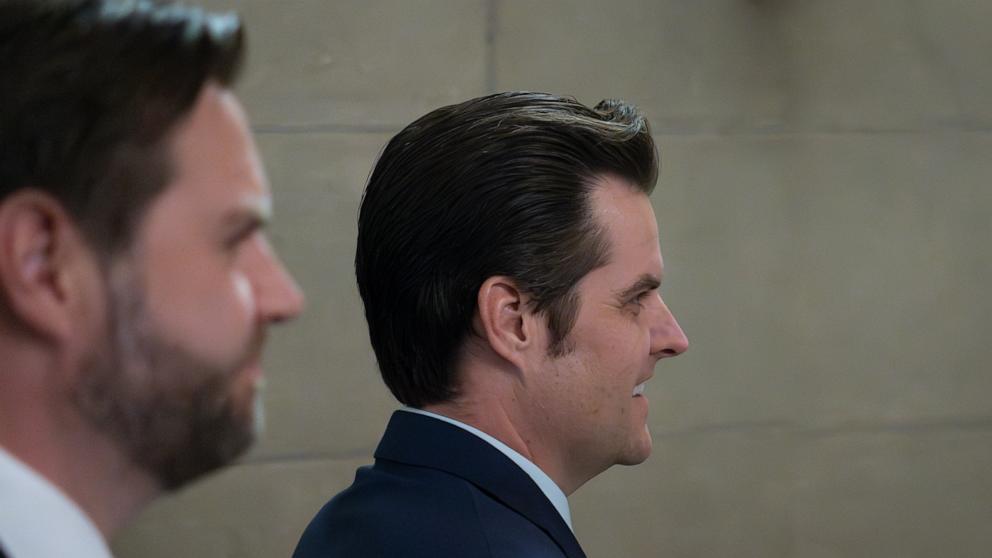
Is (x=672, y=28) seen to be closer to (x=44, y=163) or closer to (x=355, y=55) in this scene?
(x=355, y=55)

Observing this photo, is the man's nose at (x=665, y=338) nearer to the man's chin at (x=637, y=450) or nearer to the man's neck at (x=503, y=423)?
the man's chin at (x=637, y=450)

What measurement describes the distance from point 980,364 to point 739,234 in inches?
33.8

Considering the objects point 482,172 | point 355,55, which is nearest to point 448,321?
point 482,172

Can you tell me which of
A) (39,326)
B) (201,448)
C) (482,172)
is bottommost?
(482,172)

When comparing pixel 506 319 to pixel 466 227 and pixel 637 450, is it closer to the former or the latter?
pixel 466 227

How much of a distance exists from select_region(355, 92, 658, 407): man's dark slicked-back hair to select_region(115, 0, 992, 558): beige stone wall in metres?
1.27

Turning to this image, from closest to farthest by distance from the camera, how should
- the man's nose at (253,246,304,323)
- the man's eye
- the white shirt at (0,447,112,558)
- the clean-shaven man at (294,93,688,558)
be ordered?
the white shirt at (0,447,112,558) → the man's nose at (253,246,304,323) → the clean-shaven man at (294,93,688,558) → the man's eye

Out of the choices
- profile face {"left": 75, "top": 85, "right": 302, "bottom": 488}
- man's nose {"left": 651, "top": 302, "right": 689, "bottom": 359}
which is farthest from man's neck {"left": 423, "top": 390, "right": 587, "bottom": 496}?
profile face {"left": 75, "top": 85, "right": 302, "bottom": 488}

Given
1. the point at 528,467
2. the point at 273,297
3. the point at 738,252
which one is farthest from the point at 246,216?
the point at 738,252

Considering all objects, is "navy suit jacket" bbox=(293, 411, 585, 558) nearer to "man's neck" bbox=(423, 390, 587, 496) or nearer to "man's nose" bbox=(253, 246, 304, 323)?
"man's neck" bbox=(423, 390, 587, 496)

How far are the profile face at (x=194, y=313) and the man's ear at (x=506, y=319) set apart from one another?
760 millimetres

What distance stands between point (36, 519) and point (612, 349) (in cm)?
102

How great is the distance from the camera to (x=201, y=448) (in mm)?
831

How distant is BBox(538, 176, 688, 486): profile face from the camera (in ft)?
5.40
